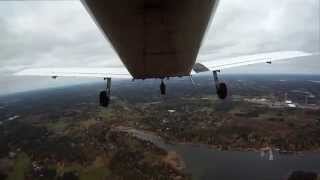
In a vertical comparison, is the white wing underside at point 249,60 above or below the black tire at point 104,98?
above

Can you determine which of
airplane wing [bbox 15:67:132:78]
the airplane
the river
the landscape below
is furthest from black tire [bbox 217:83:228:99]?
the river

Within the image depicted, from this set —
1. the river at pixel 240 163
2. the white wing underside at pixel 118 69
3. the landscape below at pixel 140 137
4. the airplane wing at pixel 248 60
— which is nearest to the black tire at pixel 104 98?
the white wing underside at pixel 118 69

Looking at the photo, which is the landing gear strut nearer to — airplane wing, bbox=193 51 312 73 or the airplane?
airplane wing, bbox=193 51 312 73

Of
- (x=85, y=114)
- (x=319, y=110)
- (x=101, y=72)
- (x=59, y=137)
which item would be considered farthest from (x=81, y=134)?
(x=101, y=72)

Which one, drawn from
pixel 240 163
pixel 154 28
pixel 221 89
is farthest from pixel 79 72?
pixel 240 163

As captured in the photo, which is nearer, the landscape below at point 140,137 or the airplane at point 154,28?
the airplane at point 154,28

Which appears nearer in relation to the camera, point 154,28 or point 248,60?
point 154,28

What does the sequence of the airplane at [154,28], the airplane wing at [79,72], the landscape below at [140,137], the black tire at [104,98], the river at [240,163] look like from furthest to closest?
the landscape below at [140,137] < the river at [240,163] < the black tire at [104,98] < the airplane wing at [79,72] < the airplane at [154,28]

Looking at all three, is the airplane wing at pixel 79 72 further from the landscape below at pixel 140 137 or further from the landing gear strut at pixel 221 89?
the landscape below at pixel 140 137

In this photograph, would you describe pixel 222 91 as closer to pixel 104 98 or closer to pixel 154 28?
pixel 104 98
